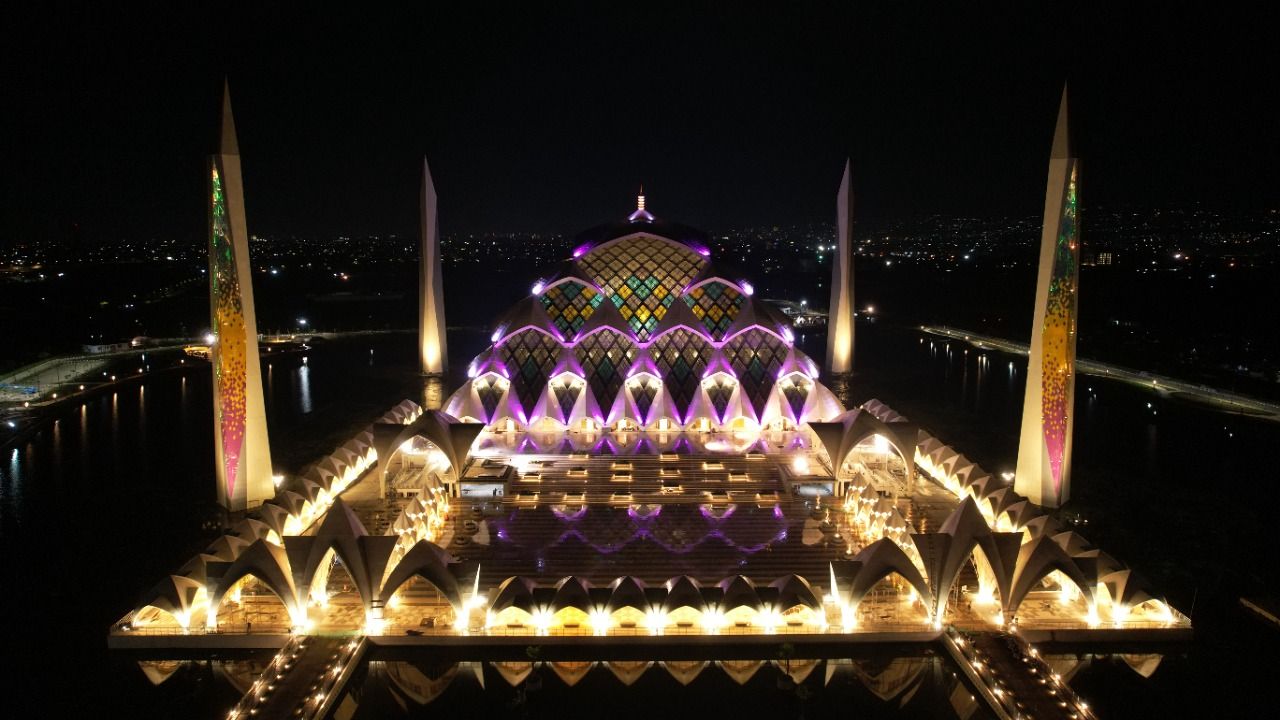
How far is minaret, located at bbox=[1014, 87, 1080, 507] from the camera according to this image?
1852 centimetres

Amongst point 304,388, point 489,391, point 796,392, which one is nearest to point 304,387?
point 304,388

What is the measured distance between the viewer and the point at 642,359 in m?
27.4

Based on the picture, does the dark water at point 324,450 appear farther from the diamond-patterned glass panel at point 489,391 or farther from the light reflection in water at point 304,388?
the diamond-patterned glass panel at point 489,391

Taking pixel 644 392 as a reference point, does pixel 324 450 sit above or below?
below

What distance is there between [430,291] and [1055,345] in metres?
27.3

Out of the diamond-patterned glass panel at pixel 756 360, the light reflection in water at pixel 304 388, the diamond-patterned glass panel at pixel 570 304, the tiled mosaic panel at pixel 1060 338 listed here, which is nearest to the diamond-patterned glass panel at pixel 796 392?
the diamond-patterned glass panel at pixel 756 360

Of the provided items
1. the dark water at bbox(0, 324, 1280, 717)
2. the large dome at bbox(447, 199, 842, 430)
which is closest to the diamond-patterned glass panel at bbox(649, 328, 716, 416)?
the large dome at bbox(447, 199, 842, 430)

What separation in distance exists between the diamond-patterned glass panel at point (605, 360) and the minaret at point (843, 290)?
13.2m

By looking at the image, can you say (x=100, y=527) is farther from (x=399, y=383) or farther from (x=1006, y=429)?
(x=1006, y=429)

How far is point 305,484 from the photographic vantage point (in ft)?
64.1

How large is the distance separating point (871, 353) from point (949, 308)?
3157 cm

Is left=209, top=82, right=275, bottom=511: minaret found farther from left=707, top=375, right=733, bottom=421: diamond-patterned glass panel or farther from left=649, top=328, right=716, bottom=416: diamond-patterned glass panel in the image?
left=707, top=375, right=733, bottom=421: diamond-patterned glass panel

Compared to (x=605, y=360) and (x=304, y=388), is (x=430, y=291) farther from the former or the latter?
(x=605, y=360)

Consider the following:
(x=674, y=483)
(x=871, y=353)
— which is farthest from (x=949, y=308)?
(x=674, y=483)
